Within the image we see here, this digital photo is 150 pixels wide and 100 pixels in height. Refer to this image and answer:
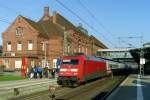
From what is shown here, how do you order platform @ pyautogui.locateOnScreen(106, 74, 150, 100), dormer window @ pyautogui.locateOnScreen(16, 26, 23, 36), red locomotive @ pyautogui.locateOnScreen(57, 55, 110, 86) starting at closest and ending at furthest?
platform @ pyautogui.locateOnScreen(106, 74, 150, 100)
red locomotive @ pyautogui.locateOnScreen(57, 55, 110, 86)
dormer window @ pyautogui.locateOnScreen(16, 26, 23, 36)

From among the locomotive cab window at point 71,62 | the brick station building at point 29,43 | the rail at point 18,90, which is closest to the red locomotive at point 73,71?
the locomotive cab window at point 71,62

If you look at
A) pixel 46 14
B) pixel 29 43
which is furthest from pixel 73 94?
pixel 46 14

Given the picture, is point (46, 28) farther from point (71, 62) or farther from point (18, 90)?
point (18, 90)

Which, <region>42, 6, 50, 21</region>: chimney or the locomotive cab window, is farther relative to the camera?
<region>42, 6, 50, 21</region>: chimney

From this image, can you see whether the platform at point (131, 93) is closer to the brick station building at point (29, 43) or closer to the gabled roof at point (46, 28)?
the brick station building at point (29, 43)

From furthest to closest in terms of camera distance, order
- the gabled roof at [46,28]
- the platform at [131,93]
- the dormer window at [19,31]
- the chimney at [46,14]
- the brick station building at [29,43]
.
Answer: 1. the chimney at [46,14]
2. the gabled roof at [46,28]
3. the dormer window at [19,31]
4. the brick station building at [29,43]
5. the platform at [131,93]

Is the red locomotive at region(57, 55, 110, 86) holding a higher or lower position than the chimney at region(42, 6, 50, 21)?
lower

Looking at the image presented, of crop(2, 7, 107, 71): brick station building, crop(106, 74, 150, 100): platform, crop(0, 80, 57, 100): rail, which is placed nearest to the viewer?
crop(0, 80, 57, 100): rail

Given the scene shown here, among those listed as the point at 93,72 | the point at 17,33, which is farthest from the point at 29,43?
the point at 93,72

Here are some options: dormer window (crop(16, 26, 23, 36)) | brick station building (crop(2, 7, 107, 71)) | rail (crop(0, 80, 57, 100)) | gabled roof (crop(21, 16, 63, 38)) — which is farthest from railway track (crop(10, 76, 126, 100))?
gabled roof (crop(21, 16, 63, 38))

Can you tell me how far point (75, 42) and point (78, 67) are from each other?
191 feet

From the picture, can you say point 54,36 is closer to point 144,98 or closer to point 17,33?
point 17,33

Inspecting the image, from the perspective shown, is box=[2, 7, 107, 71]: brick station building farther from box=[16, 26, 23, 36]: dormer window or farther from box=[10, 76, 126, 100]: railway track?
box=[10, 76, 126, 100]: railway track

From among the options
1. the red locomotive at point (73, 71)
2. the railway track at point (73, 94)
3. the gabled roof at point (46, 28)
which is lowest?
the railway track at point (73, 94)
